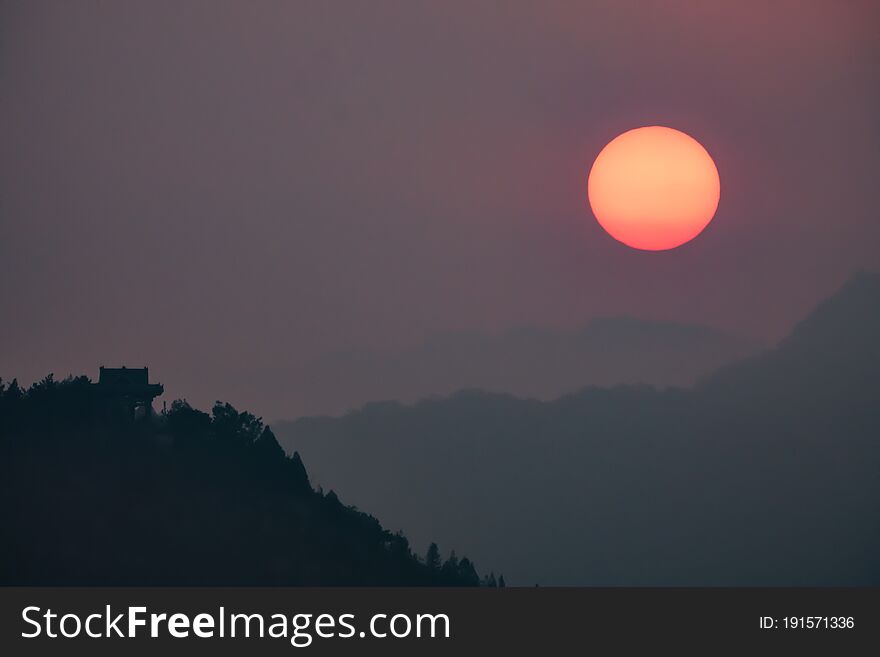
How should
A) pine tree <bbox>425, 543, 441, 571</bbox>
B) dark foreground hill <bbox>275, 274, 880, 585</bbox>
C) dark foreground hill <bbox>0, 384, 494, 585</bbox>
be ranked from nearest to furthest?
1. dark foreground hill <bbox>0, 384, 494, 585</bbox>
2. pine tree <bbox>425, 543, 441, 571</bbox>
3. dark foreground hill <bbox>275, 274, 880, 585</bbox>

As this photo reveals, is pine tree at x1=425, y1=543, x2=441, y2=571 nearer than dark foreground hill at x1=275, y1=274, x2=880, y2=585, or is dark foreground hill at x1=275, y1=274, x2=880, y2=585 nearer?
pine tree at x1=425, y1=543, x2=441, y2=571

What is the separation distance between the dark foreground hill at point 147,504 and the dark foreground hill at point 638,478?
54.3 ft

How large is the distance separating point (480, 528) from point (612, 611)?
319 ft

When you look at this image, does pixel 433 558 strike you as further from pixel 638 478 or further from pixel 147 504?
pixel 638 478

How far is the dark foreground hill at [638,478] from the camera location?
Answer: 140500mm

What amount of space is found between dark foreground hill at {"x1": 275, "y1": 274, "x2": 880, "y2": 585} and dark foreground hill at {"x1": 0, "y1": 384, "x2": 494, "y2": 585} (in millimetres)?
16561

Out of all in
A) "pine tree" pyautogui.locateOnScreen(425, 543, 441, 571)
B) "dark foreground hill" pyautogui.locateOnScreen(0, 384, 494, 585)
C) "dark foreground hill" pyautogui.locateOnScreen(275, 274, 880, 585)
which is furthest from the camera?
"dark foreground hill" pyautogui.locateOnScreen(275, 274, 880, 585)

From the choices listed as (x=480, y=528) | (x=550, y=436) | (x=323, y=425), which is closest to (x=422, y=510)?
(x=480, y=528)

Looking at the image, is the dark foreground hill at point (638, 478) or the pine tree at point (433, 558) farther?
the dark foreground hill at point (638, 478)

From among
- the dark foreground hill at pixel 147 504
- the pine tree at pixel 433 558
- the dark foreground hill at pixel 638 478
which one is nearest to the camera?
the dark foreground hill at pixel 147 504

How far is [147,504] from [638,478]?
4586 inches

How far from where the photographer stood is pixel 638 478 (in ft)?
624

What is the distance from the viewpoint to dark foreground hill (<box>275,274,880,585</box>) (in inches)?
5531

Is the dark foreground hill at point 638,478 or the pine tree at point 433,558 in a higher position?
the dark foreground hill at point 638,478
